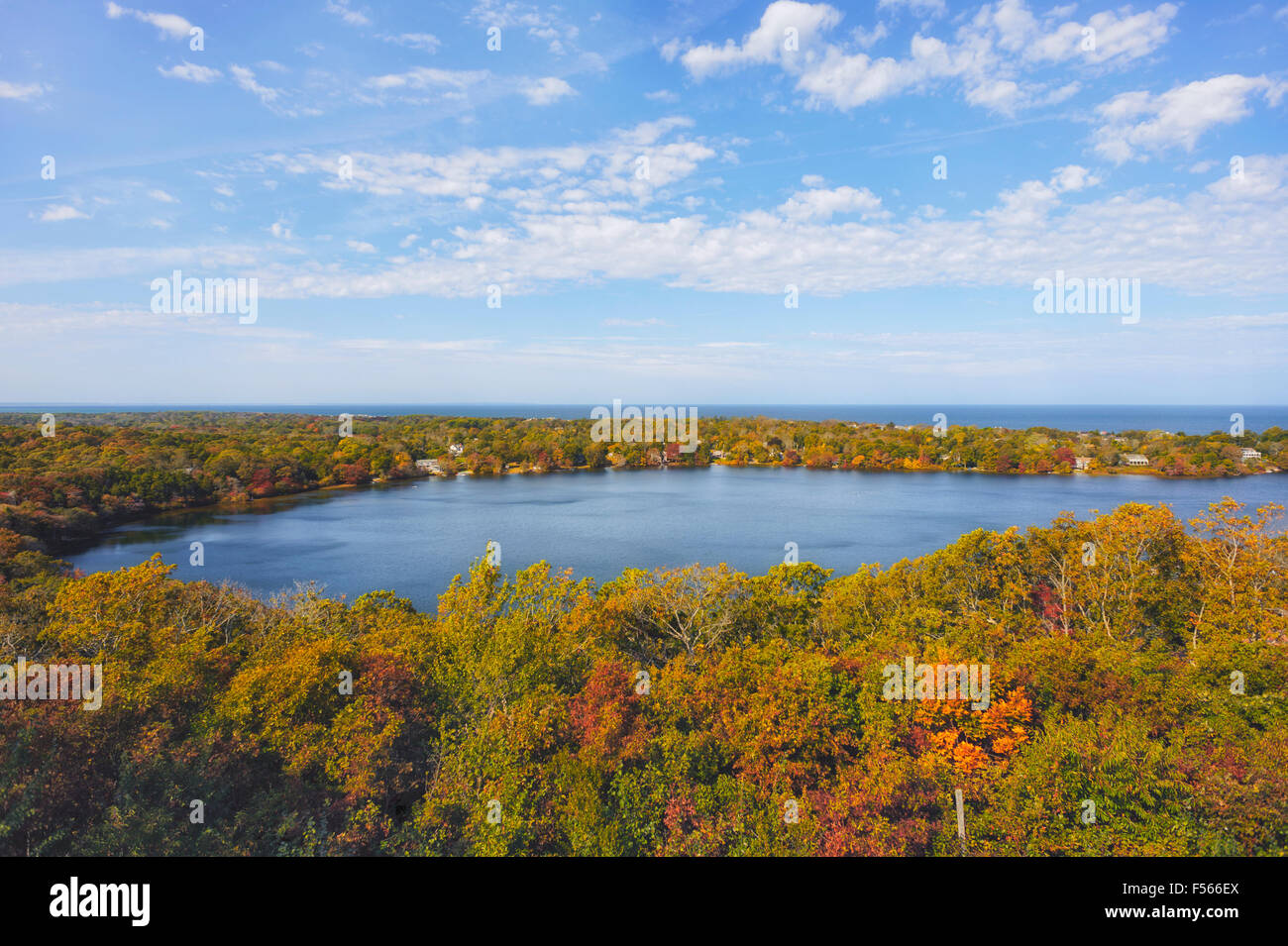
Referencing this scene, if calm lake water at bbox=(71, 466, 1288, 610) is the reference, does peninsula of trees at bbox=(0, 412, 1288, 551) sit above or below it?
above

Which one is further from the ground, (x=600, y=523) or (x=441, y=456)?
(x=441, y=456)

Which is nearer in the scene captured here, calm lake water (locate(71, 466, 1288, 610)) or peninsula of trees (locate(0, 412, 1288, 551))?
calm lake water (locate(71, 466, 1288, 610))

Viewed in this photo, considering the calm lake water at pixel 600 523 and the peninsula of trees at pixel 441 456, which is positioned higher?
the peninsula of trees at pixel 441 456

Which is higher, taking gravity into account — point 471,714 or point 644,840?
point 471,714

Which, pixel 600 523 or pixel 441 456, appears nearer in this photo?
pixel 600 523

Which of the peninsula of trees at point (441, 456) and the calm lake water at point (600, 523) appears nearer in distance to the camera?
the calm lake water at point (600, 523)

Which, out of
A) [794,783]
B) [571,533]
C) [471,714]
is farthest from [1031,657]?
[571,533]

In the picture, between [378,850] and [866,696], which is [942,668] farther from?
[378,850]
